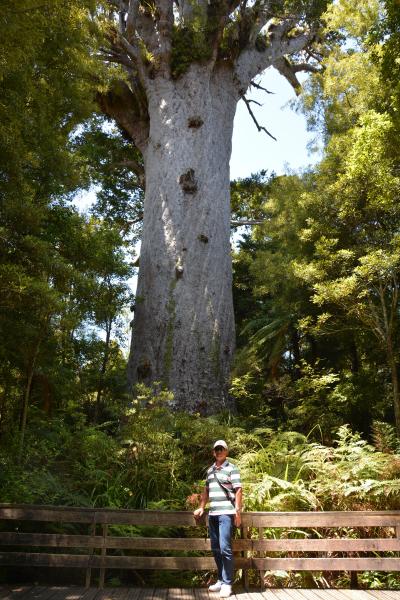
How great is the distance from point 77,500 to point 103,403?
4.71 metres

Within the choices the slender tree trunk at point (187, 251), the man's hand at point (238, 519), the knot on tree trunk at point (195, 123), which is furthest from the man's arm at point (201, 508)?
the knot on tree trunk at point (195, 123)

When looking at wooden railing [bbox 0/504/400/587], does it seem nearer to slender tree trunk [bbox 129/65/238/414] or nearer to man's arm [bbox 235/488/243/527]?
man's arm [bbox 235/488/243/527]

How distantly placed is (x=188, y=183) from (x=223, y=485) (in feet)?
19.1

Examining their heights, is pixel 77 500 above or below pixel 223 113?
below

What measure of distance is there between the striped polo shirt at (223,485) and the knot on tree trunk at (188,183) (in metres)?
5.58

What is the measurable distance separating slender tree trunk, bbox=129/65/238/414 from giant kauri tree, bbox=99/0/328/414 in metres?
0.02

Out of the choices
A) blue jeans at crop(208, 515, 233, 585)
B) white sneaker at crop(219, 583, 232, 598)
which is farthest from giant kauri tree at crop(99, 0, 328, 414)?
white sneaker at crop(219, 583, 232, 598)

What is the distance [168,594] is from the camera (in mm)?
3713

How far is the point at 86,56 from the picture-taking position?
5734mm

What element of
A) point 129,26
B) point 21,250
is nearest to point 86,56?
point 21,250

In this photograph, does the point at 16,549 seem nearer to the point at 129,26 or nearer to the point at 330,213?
the point at 330,213

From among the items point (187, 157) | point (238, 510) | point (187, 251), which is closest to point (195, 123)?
point (187, 157)

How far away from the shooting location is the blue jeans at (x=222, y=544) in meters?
3.68

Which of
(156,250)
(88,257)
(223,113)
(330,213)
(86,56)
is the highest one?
(223,113)
